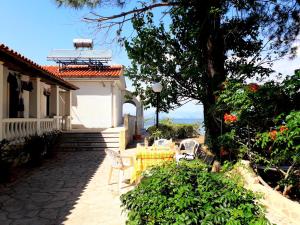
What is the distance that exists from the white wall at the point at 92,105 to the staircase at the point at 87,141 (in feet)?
15.5

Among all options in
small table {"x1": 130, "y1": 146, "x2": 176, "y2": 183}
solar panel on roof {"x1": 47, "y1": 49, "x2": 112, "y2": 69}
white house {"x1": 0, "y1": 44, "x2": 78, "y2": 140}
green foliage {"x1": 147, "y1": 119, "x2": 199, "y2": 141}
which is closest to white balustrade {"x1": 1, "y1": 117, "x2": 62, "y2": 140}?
white house {"x1": 0, "y1": 44, "x2": 78, "y2": 140}

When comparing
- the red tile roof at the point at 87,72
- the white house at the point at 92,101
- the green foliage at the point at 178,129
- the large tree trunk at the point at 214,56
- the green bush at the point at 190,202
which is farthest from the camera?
the green foliage at the point at 178,129

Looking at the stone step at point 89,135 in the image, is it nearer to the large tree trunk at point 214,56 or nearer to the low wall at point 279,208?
the large tree trunk at point 214,56

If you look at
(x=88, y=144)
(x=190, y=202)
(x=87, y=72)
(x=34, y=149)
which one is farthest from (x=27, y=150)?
(x=87, y=72)

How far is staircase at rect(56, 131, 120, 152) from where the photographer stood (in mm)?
15266

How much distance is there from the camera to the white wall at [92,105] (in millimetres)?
21234

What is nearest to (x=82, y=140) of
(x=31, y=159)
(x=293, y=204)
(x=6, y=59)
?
(x=31, y=159)

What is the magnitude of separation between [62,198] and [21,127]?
20.0ft

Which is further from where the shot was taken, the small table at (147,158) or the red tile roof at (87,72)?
the red tile roof at (87,72)

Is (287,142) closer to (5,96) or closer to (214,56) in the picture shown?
(214,56)

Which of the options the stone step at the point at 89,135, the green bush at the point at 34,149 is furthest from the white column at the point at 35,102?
the stone step at the point at 89,135

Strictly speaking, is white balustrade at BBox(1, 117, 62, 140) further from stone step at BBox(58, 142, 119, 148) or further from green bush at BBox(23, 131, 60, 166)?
stone step at BBox(58, 142, 119, 148)

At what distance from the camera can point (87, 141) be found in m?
15.8

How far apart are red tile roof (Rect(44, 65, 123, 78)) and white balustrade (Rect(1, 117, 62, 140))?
7.05 meters
